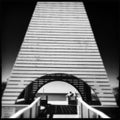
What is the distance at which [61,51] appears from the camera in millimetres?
11352

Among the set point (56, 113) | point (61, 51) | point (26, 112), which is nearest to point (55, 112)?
point (56, 113)

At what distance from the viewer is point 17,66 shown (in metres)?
11.7

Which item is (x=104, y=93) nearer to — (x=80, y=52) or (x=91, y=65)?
(x=91, y=65)

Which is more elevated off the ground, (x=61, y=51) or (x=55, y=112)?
(x=61, y=51)

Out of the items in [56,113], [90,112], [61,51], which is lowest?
[56,113]

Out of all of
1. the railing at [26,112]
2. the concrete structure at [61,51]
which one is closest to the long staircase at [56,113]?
the railing at [26,112]

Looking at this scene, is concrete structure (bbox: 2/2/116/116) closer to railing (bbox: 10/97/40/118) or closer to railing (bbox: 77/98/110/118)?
railing (bbox: 77/98/110/118)

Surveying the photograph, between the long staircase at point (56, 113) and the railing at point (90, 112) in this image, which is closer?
the railing at point (90, 112)

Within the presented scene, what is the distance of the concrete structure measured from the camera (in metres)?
11.1

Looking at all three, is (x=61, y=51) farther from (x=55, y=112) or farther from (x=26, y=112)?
(x=26, y=112)

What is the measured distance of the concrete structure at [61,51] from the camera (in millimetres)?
11117

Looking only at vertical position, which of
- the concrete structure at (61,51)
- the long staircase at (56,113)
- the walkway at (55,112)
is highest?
the concrete structure at (61,51)

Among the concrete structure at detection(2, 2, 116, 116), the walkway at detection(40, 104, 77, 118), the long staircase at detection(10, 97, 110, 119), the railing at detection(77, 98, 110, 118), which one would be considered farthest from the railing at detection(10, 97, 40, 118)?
the concrete structure at detection(2, 2, 116, 116)

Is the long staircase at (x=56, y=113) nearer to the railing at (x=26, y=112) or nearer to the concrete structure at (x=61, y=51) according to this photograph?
the railing at (x=26, y=112)
